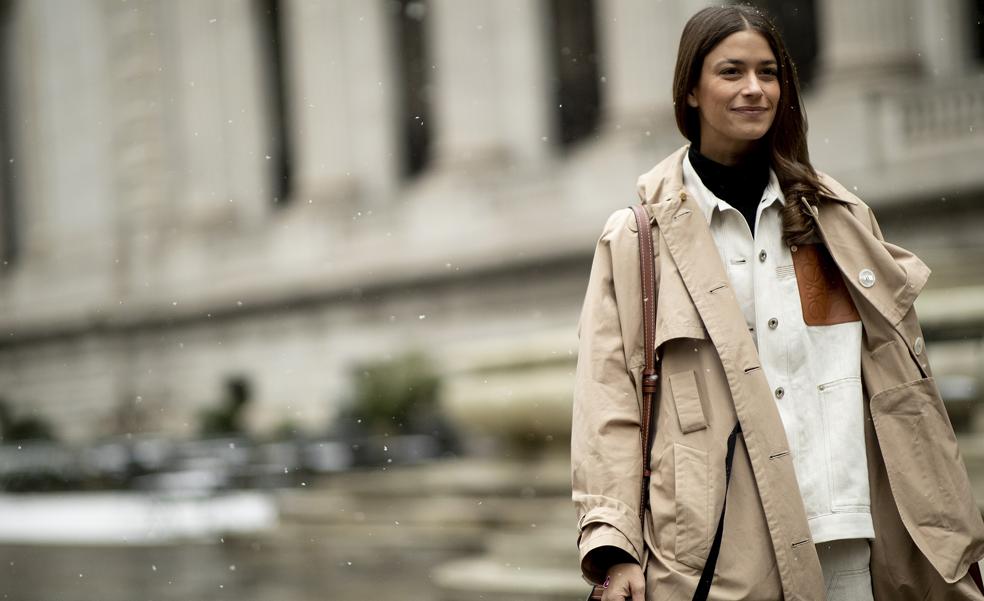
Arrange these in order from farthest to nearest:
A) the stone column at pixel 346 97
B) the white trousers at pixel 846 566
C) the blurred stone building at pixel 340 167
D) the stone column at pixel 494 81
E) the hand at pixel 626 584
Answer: the stone column at pixel 346 97 → the stone column at pixel 494 81 → the blurred stone building at pixel 340 167 → the white trousers at pixel 846 566 → the hand at pixel 626 584

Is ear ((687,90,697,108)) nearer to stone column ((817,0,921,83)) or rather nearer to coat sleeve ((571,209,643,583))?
coat sleeve ((571,209,643,583))

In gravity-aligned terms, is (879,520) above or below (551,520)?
above

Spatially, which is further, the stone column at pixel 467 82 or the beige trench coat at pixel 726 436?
the stone column at pixel 467 82

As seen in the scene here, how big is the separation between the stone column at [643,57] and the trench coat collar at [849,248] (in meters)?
11.2

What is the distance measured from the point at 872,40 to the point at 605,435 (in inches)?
387

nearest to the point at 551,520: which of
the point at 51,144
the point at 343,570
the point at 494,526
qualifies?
the point at 494,526

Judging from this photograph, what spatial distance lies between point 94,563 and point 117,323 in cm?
1263

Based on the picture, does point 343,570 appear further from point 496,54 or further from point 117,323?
point 117,323

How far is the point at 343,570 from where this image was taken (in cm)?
699

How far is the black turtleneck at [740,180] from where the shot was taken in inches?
75.9

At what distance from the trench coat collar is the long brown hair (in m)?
0.02

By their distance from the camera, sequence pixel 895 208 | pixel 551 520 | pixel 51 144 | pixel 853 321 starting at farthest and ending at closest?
pixel 51 144 → pixel 895 208 → pixel 551 520 → pixel 853 321

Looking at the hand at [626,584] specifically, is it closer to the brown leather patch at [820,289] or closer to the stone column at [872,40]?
the brown leather patch at [820,289]

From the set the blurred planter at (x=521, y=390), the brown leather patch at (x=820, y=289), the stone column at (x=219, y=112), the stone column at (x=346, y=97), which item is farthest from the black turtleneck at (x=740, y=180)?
the stone column at (x=219, y=112)
